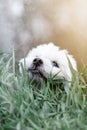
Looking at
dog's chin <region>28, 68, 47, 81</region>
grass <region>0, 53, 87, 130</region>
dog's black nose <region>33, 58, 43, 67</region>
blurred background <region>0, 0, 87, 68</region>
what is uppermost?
blurred background <region>0, 0, 87, 68</region>

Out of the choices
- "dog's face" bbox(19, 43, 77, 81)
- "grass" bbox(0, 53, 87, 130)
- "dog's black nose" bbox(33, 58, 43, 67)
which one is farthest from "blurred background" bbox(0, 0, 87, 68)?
"grass" bbox(0, 53, 87, 130)

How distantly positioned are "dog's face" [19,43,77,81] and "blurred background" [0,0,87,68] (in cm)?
37

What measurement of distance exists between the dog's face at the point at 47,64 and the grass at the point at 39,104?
0.11 m

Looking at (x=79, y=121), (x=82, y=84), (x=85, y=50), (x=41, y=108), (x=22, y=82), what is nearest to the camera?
(x=79, y=121)

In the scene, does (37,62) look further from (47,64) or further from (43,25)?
(43,25)

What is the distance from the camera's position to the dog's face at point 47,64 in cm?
232

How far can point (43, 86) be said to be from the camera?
2152 mm

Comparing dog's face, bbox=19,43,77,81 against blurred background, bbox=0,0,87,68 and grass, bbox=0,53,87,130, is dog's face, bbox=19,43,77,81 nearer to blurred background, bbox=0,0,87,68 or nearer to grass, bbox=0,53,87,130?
grass, bbox=0,53,87,130

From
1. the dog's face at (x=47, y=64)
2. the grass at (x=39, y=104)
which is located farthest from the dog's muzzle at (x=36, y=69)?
the grass at (x=39, y=104)

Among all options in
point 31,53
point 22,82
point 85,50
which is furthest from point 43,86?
point 85,50

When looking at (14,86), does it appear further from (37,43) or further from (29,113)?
(37,43)

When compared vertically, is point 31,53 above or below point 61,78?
above

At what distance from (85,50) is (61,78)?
0.56m

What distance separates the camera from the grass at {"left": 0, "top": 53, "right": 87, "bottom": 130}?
1704 mm
